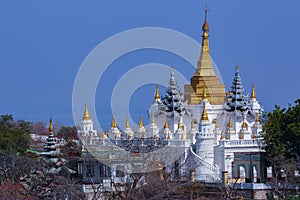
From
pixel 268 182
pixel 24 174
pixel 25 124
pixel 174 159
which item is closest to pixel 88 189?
pixel 24 174

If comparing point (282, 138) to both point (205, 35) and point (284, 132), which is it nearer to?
point (284, 132)

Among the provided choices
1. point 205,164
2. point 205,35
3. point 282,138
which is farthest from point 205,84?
point 282,138

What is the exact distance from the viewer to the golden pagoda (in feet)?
192

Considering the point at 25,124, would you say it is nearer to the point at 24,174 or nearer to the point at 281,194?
the point at 24,174

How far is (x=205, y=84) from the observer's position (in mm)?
59031

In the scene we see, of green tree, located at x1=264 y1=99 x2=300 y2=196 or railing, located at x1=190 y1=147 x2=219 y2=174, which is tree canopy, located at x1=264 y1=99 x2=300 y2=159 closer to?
green tree, located at x1=264 y1=99 x2=300 y2=196

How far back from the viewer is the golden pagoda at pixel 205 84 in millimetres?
58500

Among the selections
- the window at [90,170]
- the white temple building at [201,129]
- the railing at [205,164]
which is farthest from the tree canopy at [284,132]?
the window at [90,170]

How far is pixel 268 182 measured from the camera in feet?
131

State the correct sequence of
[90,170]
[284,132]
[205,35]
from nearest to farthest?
1. [284,132]
2. [90,170]
3. [205,35]

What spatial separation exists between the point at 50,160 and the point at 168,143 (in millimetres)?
6732

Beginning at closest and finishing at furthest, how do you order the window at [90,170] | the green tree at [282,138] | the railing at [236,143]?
1. the green tree at [282,138]
2. the window at [90,170]
3. the railing at [236,143]

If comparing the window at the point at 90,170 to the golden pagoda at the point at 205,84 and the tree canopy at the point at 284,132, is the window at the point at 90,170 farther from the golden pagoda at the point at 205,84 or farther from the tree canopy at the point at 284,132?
the golden pagoda at the point at 205,84

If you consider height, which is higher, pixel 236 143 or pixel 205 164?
pixel 236 143
